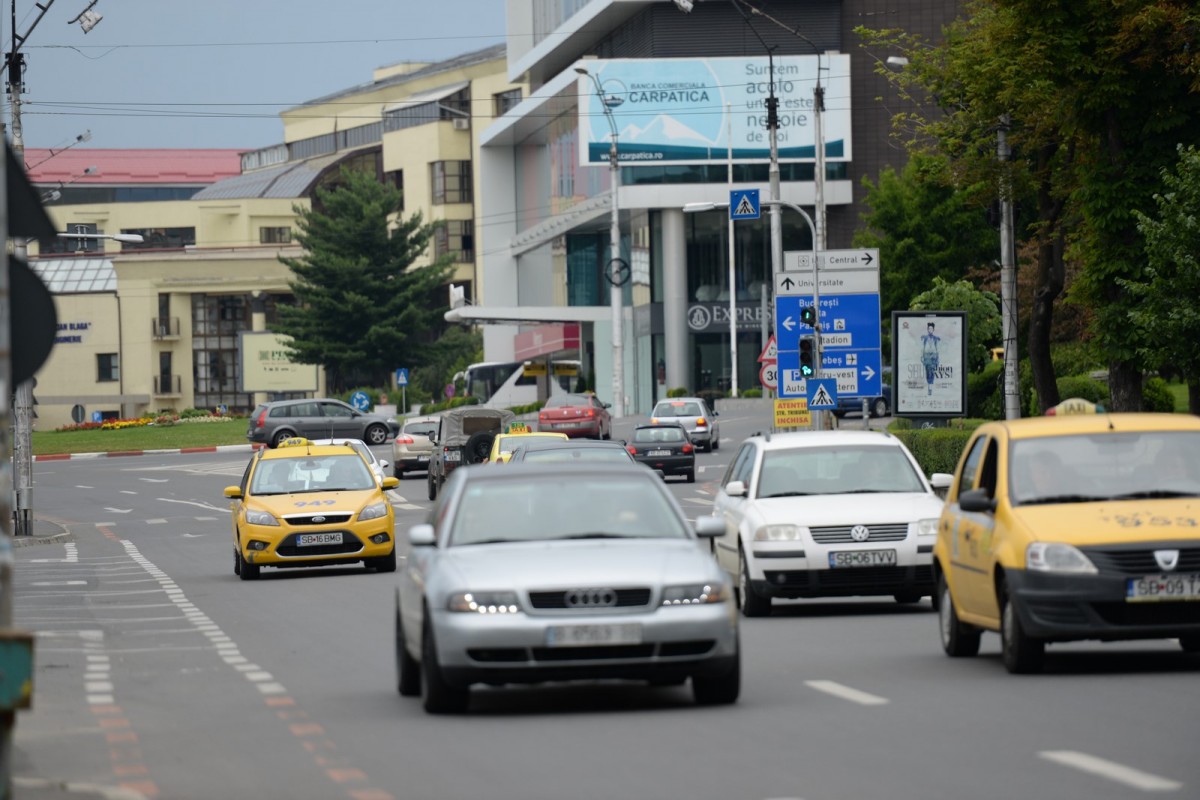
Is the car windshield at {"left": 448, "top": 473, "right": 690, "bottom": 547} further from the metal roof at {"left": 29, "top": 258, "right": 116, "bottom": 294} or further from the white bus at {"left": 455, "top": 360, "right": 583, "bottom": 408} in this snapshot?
the metal roof at {"left": 29, "top": 258, "right": 116, "bottom": 294}

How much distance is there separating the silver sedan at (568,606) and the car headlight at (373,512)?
13344 millimetres

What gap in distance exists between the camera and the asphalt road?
9.15m

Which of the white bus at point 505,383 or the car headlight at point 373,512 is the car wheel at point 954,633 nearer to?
the car headlight at point 373,512

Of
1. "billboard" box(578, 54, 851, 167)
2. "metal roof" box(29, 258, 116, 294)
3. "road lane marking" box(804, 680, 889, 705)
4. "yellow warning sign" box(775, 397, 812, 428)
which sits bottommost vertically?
"road lane marking" box(804, 680, 889, 705)

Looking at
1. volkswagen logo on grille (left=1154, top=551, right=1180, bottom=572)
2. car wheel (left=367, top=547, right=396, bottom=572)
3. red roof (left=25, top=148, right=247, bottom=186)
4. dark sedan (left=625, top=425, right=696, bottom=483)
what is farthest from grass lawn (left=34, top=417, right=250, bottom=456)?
volkswagen logo on grille (left=1154, top=551, right=1180, bottom=572)

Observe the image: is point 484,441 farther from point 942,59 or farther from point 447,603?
point 447,603

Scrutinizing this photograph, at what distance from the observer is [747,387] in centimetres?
9256

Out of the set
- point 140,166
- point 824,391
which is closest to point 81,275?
point 140,166

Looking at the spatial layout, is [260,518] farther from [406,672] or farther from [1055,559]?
[1055,559]

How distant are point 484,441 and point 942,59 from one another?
497 inches

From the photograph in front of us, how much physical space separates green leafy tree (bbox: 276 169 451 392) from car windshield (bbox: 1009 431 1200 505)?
96277 millimetres

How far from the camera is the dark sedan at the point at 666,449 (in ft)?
161

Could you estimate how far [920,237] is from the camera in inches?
3098

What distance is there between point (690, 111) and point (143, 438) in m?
25.9
